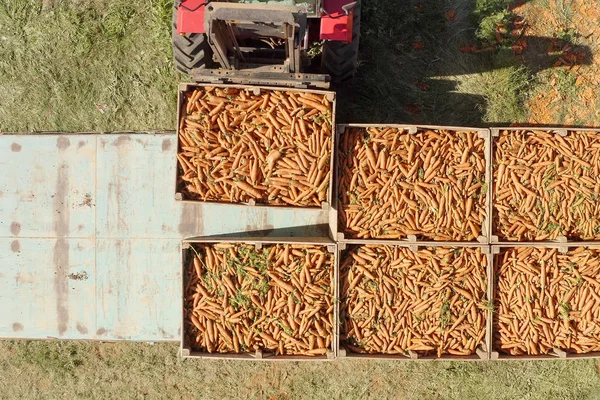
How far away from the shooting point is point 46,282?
19.9 feet

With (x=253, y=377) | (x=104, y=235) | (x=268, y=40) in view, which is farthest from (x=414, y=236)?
(x=104, y=235)

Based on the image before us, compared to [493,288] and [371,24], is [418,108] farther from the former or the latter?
[493,288]

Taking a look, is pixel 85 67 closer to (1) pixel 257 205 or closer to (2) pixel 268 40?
(2) pixel 268 40

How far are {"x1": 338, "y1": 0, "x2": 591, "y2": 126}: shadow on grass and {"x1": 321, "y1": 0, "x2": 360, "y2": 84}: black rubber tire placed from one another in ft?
2.47

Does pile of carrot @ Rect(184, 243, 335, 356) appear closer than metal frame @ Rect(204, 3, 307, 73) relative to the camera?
No

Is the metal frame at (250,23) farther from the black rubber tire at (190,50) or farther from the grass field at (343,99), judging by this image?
the grass field at (343,99)

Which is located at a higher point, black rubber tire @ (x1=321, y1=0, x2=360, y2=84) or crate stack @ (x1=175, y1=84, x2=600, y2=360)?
black rubber tire @ (x1=321, y1=0, x2=360, y2=84)

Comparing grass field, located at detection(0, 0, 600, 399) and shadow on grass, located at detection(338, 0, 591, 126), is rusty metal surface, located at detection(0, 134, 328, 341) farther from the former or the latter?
shadow on grass, located at detection(338, 0, 591, 126)

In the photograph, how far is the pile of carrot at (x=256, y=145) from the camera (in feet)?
16.9

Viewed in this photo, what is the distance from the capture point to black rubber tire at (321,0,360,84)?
17.6 ft

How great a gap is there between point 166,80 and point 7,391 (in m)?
5.34

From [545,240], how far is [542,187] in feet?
2.16

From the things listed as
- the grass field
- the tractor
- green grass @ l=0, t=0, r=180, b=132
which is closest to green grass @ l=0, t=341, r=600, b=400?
the grass field

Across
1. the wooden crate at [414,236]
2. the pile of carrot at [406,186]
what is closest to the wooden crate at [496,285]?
the wooden crate at [414,236]
